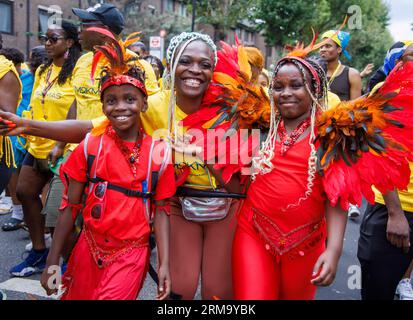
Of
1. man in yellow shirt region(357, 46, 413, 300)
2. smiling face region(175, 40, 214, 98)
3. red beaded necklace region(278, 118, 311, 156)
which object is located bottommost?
man in yellow shirt region(357, 46, 413, 300)

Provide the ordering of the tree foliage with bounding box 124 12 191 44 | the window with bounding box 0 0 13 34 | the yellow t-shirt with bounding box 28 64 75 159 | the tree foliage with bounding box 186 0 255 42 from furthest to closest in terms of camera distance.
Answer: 1. the tree foliage with bounding box 124 12 191 44
2. the tree foliage with bounding box 186 0 255 42
3. the window with bounding box 0 0 13 34
4. the yellow t-shirt with bounding box 28 64 75 159

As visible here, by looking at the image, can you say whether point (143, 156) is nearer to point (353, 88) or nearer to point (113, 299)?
point (113, 299)

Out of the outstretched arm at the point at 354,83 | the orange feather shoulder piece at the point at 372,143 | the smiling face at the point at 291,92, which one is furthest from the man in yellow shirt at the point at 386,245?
the outstretched arm at the point at 354,83

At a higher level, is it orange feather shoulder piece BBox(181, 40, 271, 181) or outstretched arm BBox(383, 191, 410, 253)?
orange feather shoulder piece BBox(181, 40, 271, 181)

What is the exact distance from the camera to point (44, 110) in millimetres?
3783

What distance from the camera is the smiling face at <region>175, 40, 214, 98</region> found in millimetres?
2566

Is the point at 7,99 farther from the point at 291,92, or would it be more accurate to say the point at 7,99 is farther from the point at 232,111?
the point at 291,92

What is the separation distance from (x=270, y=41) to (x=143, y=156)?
775 inches

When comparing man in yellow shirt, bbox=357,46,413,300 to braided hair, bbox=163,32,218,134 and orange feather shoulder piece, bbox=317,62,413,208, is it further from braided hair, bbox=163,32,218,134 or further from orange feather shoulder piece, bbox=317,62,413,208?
braided hair, bbox=163,32,218,134

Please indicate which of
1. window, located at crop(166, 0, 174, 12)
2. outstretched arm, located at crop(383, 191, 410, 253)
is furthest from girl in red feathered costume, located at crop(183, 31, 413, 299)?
window, located at crop(166, 0, 174, 12)

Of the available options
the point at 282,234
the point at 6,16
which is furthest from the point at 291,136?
the point at 6,16

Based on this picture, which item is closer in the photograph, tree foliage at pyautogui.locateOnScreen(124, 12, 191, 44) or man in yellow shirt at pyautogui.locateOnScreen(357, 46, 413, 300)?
man in yellow shirt at pyautogui.locateOnScreen(357, 46, 413, 300)

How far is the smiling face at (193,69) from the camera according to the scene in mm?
2566

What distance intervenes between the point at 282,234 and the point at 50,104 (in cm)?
237
